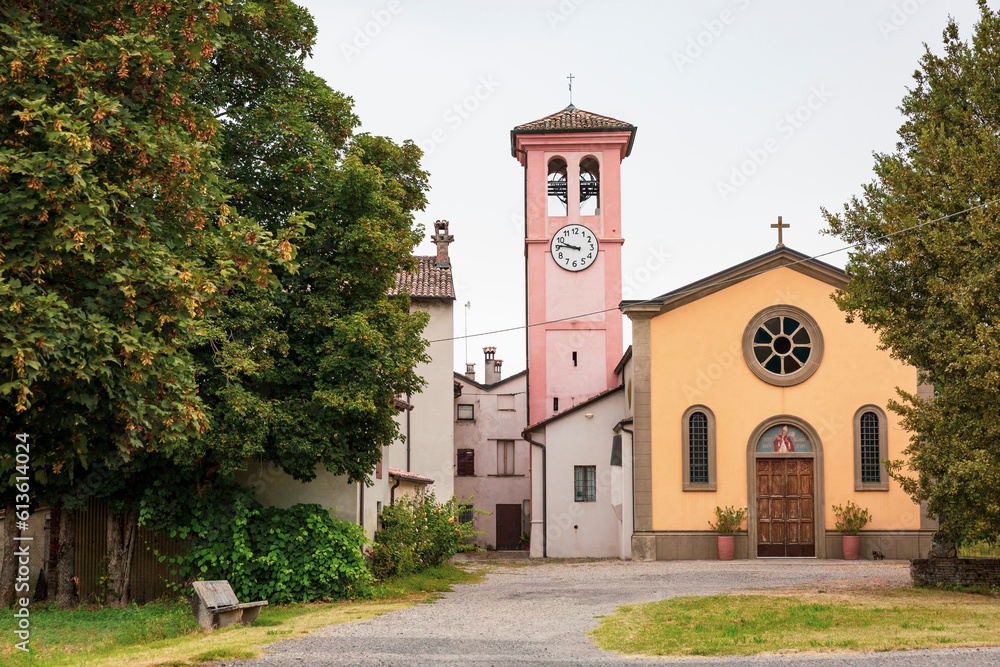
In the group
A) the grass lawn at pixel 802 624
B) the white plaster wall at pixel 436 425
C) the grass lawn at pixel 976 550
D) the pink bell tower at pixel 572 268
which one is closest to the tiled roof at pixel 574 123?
the pink bell tower at pixel 572 268

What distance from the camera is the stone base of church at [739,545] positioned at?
24906 mm

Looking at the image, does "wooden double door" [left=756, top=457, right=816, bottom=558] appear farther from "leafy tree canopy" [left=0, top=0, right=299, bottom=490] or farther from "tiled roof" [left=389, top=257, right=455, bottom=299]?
"leafy tree canopy" [left=0, top=0, right=299, bottom=490]

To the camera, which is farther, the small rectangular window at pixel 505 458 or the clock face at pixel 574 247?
the small rectangular window at pixel 505 458

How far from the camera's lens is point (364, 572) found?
620 inches

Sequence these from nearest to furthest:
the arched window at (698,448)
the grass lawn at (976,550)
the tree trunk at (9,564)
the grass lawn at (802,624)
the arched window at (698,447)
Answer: the grass lawn at (802,624), the tree trunk at (9,564), the grass lawn at (976,550), the arched window at (698,448), the arched window at (698,447)

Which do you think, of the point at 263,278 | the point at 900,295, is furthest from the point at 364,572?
the point at 900,295

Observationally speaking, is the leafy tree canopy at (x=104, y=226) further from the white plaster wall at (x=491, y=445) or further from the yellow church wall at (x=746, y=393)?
the white plaster wall at (x=491, y=445)

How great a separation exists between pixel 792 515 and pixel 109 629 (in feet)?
60.3

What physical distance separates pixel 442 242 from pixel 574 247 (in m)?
4.80

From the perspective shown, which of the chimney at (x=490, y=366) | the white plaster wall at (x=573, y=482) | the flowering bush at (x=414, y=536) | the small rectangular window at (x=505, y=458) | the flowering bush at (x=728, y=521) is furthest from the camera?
the chimney at (x=490, y=366)

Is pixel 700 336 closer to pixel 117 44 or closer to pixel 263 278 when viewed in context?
pixel 263 278

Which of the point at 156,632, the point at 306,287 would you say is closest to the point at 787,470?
the point at 306,287

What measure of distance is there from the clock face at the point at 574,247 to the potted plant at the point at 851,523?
1282 cm

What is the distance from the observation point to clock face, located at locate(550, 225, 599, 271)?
3416 centimetres
